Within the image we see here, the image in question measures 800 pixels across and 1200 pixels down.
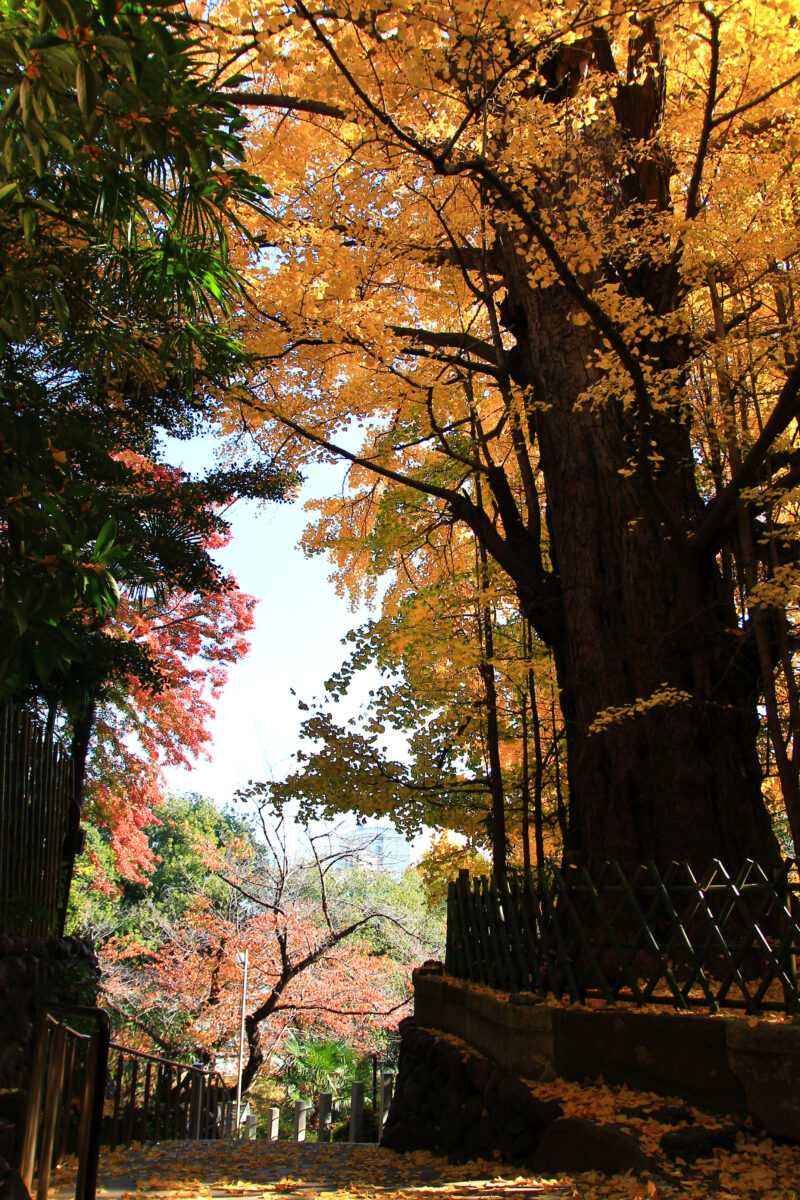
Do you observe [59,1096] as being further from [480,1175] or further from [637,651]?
[637,651]

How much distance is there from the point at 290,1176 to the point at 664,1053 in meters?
2.86

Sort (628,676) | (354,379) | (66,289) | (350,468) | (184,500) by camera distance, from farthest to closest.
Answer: (350,468)
(184,500)
(354,379)
(628,676)
(66,289)

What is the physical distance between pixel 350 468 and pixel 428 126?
16.4ft

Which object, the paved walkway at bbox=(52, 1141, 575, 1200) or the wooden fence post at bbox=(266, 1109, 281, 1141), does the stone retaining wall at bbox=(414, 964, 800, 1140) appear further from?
the wooden fence post at bbox=(266, 1109, 281, 1141)

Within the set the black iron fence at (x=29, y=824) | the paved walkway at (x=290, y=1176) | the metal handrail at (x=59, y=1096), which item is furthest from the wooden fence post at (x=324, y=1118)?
the metal handrail at (x=59, y=1096)

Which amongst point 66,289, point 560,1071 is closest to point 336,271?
point 66,289

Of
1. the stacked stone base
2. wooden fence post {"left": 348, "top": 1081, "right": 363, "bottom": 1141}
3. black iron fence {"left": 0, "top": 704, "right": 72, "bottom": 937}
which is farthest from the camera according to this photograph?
wooden fence post {"left": 348, "top": 1081, "right": 363, "bottom": 1141}

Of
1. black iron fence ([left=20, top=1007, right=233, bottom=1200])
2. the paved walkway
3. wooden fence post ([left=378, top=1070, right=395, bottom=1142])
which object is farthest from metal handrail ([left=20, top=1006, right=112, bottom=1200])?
wooden fence post ([left=378, top=1070, right=395, bottom=1142])

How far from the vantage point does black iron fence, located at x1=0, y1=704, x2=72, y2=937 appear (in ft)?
18.4

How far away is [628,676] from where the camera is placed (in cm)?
623

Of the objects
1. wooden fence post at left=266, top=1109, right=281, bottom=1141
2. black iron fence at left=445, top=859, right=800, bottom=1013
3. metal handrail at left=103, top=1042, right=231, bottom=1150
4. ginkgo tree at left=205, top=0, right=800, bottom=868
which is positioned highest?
ginkgo tree at left=205, top=0, right=800, bottom=868

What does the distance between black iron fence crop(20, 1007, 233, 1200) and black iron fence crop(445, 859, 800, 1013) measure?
8.87ft

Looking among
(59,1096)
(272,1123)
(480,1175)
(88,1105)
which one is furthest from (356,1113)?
(88,1105)

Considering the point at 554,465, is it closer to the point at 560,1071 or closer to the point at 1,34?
the point at 560,1071
